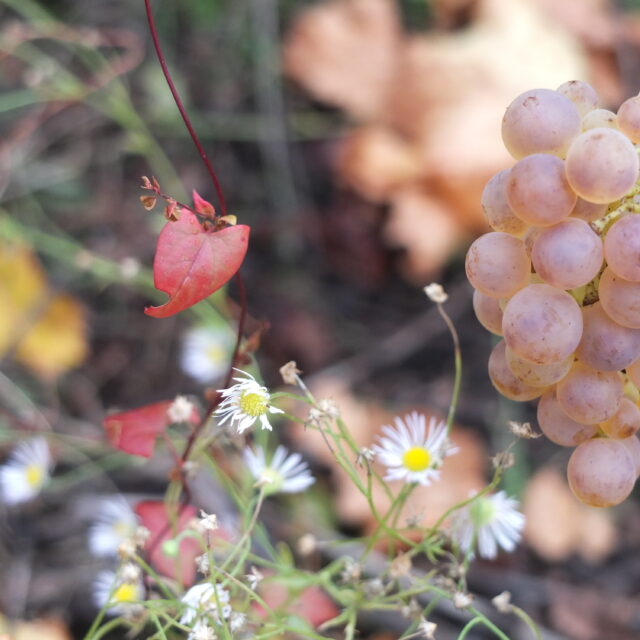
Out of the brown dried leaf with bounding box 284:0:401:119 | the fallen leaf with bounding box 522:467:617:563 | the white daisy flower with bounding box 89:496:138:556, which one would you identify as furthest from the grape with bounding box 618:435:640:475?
the brown dried leaf with bounding box 284:0:401:119

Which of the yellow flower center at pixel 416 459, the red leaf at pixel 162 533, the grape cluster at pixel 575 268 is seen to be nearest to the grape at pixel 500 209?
the grape cluster at pixel 575 268

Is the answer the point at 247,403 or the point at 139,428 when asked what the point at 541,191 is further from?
the point at 139,428

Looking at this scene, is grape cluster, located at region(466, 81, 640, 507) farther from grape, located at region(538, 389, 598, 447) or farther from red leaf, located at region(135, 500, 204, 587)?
red leaf, located at region(135, 500, 204, 587)

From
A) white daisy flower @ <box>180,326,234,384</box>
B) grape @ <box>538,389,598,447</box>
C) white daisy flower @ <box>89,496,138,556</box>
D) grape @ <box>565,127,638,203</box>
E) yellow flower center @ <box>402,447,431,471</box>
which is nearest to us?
grape @ <box>565,127,638,203</box>

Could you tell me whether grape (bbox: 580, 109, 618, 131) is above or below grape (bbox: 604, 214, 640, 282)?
above

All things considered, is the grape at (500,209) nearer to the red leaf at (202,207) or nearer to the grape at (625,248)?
the grape at (625,248)

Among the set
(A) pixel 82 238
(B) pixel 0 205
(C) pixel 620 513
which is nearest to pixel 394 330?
(C) pixel 620 513
